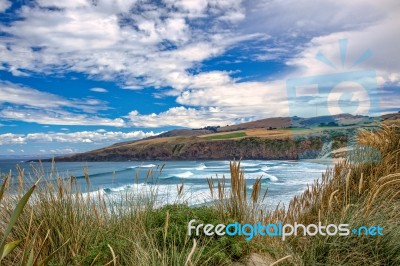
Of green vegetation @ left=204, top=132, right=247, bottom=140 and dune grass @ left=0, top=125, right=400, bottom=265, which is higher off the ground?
green vegetation @ left=204, top=132, right=247, bottom=140

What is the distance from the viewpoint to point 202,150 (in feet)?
283

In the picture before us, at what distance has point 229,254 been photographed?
13.3ft

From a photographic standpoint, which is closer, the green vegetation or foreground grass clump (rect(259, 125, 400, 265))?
foreground grass clump (rect(259, 125, 400, 265))

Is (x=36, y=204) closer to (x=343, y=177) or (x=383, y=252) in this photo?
(x=383, y=252)

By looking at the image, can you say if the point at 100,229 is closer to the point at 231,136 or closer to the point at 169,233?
the point at 169,233

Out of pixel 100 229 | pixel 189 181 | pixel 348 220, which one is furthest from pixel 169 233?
pixel 189 181

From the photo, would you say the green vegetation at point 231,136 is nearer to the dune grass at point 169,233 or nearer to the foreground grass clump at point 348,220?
the foreground grass clump at point 348,220

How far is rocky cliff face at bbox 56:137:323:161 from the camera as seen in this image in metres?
79.1

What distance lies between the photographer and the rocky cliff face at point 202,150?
7912cm

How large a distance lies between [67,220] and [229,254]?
6.38 feet

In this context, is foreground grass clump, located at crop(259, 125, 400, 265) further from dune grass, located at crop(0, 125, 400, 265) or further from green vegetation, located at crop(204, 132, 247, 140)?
green vegetation, located at crop(204, 132, 247, 140)

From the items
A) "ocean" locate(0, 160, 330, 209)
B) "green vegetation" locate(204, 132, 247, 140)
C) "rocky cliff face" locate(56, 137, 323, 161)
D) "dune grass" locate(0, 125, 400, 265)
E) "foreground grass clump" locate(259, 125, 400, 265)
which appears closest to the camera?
"dune grass" locate(0, 125, 400, 265)

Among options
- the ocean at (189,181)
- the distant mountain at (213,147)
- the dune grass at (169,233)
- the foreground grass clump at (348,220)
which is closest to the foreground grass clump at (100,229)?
the dune grass at (169,233)

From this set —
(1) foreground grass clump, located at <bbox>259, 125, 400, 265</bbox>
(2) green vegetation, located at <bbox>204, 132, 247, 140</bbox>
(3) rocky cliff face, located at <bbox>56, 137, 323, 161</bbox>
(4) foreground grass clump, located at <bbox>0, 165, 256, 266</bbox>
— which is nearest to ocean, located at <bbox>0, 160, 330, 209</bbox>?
(4) foreground grass clump, located at <bbox>0, 165, 256, 266</bbox>
